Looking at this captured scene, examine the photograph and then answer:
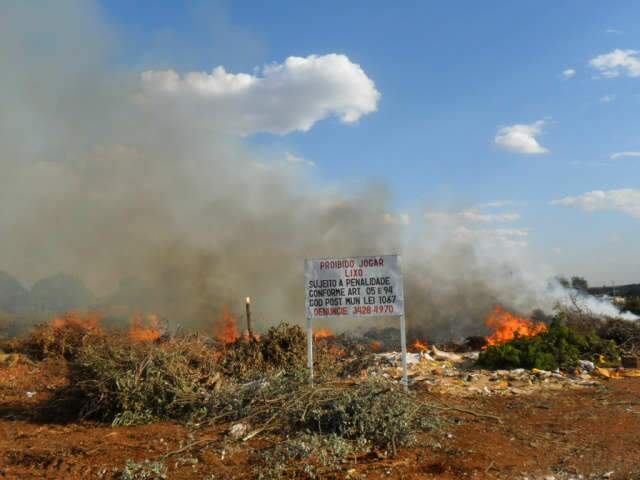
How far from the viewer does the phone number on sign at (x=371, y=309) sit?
9.50 metres

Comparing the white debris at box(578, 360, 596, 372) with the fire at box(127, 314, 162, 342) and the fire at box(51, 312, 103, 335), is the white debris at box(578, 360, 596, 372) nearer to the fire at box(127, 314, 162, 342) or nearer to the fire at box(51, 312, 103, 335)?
the fire at box(127, 314, 162, 342)

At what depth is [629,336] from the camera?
52.7 feet

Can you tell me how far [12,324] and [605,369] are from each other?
24.1 metres

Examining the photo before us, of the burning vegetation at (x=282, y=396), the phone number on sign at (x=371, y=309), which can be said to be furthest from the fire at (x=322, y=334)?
the phone number on sign at (x=371, y=309)

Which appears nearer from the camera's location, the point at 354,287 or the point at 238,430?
the point at 238,430

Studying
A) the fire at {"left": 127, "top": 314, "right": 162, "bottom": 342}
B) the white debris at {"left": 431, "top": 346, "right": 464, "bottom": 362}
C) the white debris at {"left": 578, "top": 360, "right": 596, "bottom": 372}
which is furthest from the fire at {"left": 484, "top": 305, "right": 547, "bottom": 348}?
the fire at {"left": 127, "top": 314, "right": 162, "bottom": 342}

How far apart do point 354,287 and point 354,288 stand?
2 centimetres

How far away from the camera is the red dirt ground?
573 cm

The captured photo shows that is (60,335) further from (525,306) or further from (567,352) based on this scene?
(525,306)

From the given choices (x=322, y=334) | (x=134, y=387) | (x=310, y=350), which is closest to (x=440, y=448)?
(x=310, y=350)

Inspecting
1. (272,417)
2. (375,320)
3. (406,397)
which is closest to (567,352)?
(406,397)

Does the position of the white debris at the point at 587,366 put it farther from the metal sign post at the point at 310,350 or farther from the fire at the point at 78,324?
the fire at the point at 78,324

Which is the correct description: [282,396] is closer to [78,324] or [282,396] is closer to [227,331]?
[78,324]

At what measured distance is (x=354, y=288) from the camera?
31.7 ft
